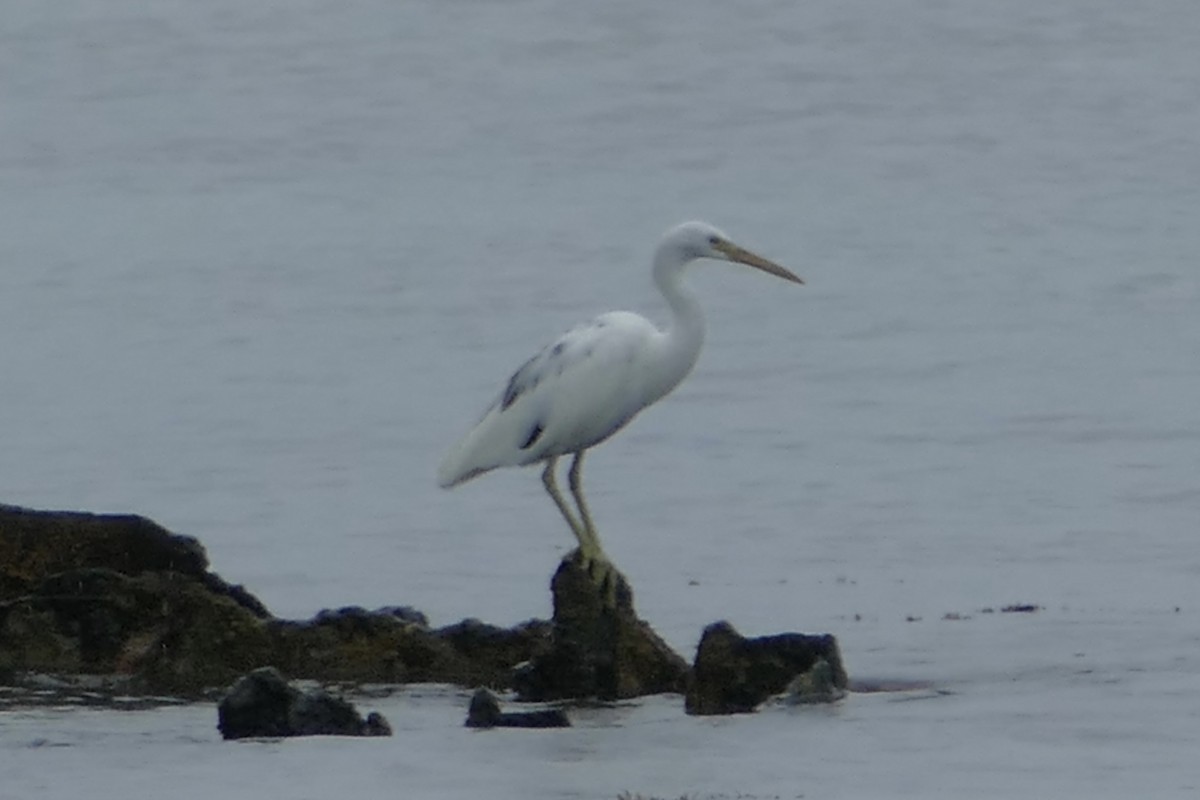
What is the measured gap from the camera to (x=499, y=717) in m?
11.2

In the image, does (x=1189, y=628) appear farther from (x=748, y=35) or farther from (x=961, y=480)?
(x=748, y=35)

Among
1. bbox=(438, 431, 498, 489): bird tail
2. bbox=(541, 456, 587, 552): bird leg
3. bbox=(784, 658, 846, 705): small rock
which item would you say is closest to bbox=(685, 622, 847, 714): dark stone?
bbox=(784, 658, 846, 705): small rock

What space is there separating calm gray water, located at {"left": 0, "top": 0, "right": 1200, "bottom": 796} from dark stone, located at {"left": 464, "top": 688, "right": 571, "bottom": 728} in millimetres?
301

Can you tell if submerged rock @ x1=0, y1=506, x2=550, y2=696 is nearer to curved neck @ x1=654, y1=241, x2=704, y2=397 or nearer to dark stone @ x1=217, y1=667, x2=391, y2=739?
curved neck @ x1=654, y1=241, x2=704, y2=397

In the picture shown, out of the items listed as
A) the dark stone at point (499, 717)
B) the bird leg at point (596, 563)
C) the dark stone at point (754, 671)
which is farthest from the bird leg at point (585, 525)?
Answer: the dark stone at point (499, 717)

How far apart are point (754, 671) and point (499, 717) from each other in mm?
975

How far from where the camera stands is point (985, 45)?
5194 cm

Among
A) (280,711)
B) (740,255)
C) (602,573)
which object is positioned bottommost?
(280,711)

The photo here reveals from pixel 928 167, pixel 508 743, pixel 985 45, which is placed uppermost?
pixel 985 45

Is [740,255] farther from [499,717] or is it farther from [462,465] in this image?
[499,717]

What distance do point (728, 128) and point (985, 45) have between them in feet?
22.2

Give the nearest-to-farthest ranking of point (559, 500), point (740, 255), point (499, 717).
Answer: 1. point (499, 717)
2. point (559, 500)
3. point (740, 255)

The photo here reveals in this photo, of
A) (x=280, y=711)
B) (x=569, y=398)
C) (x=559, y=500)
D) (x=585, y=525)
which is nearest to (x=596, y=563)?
(x=585, y=525)

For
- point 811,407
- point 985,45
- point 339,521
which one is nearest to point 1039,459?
point 811,407
